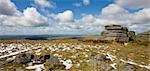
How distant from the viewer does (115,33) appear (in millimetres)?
82188

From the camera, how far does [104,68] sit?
670 inches

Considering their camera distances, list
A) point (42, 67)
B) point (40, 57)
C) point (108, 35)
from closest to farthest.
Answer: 1. point (42, 67)
2. point (40, 57)
3. point (108, 35)

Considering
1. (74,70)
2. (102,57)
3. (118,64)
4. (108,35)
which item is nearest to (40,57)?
(74,70)

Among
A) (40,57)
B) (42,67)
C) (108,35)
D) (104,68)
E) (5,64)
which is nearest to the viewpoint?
(104,68)

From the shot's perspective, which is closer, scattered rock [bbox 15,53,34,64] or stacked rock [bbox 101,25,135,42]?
scattered rock [bbox 15,53,34,64]

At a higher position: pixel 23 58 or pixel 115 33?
pixel 115 33

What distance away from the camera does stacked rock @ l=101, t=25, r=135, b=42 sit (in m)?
78.4

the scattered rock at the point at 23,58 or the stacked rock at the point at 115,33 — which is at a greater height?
the stacked rock at the point at 115,33

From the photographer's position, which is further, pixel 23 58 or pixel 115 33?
pixel 115 33

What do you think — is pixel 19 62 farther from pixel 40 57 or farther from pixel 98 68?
pixel 98 68

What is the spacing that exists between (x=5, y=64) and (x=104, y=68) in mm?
9995

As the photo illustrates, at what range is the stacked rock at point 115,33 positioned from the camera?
257 ft

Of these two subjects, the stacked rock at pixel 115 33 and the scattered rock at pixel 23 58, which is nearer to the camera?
the scattered rock at pixel 23 58

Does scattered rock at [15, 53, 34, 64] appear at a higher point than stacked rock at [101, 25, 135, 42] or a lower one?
lower
